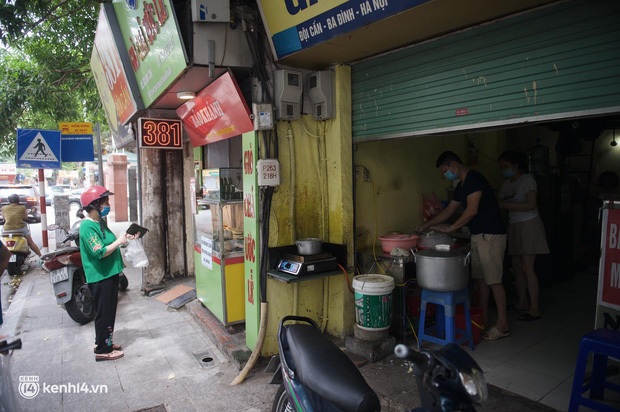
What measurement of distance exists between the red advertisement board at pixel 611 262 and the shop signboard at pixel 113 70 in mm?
6151

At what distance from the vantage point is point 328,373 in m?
2.17

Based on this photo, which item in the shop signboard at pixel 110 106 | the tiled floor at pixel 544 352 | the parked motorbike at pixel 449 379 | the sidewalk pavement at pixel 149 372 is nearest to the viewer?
the parked motorbike at pixel 449 379

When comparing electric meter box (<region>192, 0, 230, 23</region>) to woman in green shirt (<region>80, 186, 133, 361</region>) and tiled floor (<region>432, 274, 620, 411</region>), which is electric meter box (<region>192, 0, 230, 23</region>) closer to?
woman in green shirt (<region>80, 186, 133, 361</region>)

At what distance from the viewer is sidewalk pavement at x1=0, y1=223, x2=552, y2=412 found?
3490 mm

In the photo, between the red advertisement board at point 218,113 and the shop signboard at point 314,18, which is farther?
the red advertisement board at point 218,113

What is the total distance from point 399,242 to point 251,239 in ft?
5.31

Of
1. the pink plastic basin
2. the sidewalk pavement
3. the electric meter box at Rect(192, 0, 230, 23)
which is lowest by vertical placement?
the sidewalk pavement

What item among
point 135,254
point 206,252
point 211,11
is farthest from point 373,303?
point 135,254

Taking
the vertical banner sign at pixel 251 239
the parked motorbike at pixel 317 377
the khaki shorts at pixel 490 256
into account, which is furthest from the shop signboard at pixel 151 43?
the khaki shorts at pixel 490 256

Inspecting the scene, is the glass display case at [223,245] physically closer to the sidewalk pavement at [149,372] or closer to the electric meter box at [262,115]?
the sidewalk pavement at [149,372]

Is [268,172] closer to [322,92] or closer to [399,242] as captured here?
[322,92]

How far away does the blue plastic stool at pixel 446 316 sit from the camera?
370 centimetres

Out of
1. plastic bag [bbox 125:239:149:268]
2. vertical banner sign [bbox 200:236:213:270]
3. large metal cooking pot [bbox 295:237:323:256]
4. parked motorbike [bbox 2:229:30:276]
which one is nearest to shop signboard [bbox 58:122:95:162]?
parked motorbike [bbox 2:229:30:276]

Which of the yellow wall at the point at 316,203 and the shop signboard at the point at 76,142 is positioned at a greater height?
the shop signboard at the point at 76,142
